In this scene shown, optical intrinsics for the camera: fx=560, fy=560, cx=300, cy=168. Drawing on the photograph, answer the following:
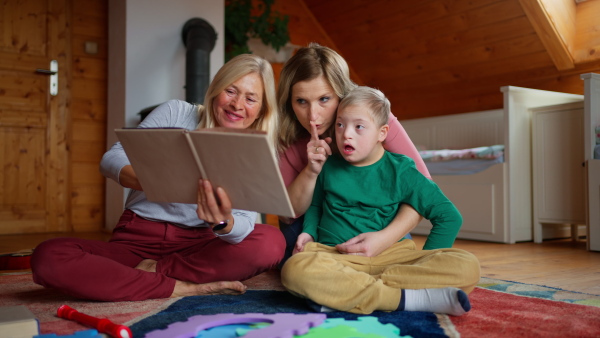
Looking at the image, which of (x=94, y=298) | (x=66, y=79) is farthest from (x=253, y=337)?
(x=66, y=79)

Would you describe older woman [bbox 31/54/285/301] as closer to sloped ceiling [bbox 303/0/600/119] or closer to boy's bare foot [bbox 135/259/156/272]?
boy's bare foot [bbox 135/259/156/272]

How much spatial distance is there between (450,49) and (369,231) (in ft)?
9.82

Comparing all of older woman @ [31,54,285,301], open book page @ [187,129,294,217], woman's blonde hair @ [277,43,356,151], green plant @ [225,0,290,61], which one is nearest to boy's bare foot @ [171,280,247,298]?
older woman @ [31,54,285,301]

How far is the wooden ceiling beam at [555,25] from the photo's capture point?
3348mm

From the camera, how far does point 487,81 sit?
402cm

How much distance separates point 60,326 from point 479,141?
3430mm

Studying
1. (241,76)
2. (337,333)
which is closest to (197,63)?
(241,76)

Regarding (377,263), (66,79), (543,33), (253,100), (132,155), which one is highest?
(543,33)

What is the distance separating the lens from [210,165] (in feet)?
3.68

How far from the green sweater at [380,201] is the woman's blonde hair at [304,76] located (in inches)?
9.9

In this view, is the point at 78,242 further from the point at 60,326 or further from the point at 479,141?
the point at 479,141

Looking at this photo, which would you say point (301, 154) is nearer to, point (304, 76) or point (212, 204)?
point (304, 76)

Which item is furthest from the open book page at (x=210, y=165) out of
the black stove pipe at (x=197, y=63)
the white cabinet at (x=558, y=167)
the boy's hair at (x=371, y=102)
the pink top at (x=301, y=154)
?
the white cabinet at (x=558, y=167)

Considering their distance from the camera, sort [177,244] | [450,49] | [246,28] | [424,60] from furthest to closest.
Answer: [424,60], [450,49], [246,28], [177,244]
